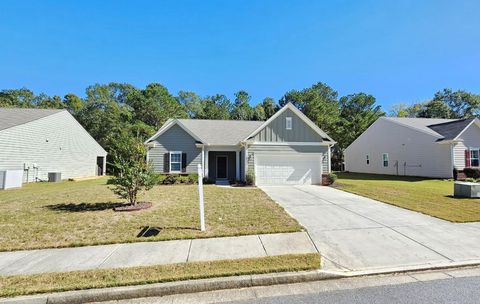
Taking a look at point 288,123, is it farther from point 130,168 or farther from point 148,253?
point 148,253

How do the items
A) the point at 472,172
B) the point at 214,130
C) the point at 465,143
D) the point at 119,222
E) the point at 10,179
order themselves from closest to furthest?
1. the point at 119,222
2. the point at 10,179
3. the point at 472,172
4. the point at 465,143
5. the point at 214,130

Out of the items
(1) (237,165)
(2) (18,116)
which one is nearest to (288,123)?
(1) (237,165)

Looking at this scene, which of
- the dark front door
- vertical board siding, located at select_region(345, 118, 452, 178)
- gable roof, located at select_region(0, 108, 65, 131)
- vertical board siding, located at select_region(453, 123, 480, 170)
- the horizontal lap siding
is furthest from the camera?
vertical board siding, located at select_region(345, 118, 452, 178)

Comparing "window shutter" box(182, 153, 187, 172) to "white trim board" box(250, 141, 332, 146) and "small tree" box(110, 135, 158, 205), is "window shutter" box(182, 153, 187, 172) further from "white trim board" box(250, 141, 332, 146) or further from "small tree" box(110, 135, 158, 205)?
"small tree" box(110, 135, 158, 205)

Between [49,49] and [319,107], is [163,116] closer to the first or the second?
[49,49]

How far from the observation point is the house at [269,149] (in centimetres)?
1658

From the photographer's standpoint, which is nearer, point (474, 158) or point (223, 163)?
point (223, 163)

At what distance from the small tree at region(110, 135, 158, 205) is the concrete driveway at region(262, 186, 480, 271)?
5.34m

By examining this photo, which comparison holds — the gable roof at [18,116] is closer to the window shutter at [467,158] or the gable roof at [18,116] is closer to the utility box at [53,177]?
the utility box at [53,177]

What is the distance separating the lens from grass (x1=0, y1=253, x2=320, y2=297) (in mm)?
3656

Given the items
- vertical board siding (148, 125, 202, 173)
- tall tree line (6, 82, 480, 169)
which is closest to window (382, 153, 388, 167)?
tall tree line (6, 82, 480, 169)

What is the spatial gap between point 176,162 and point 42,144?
39.4 feet

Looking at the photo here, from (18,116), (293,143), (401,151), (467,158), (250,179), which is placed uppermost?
(18,116)

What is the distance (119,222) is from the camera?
709 centimetres
